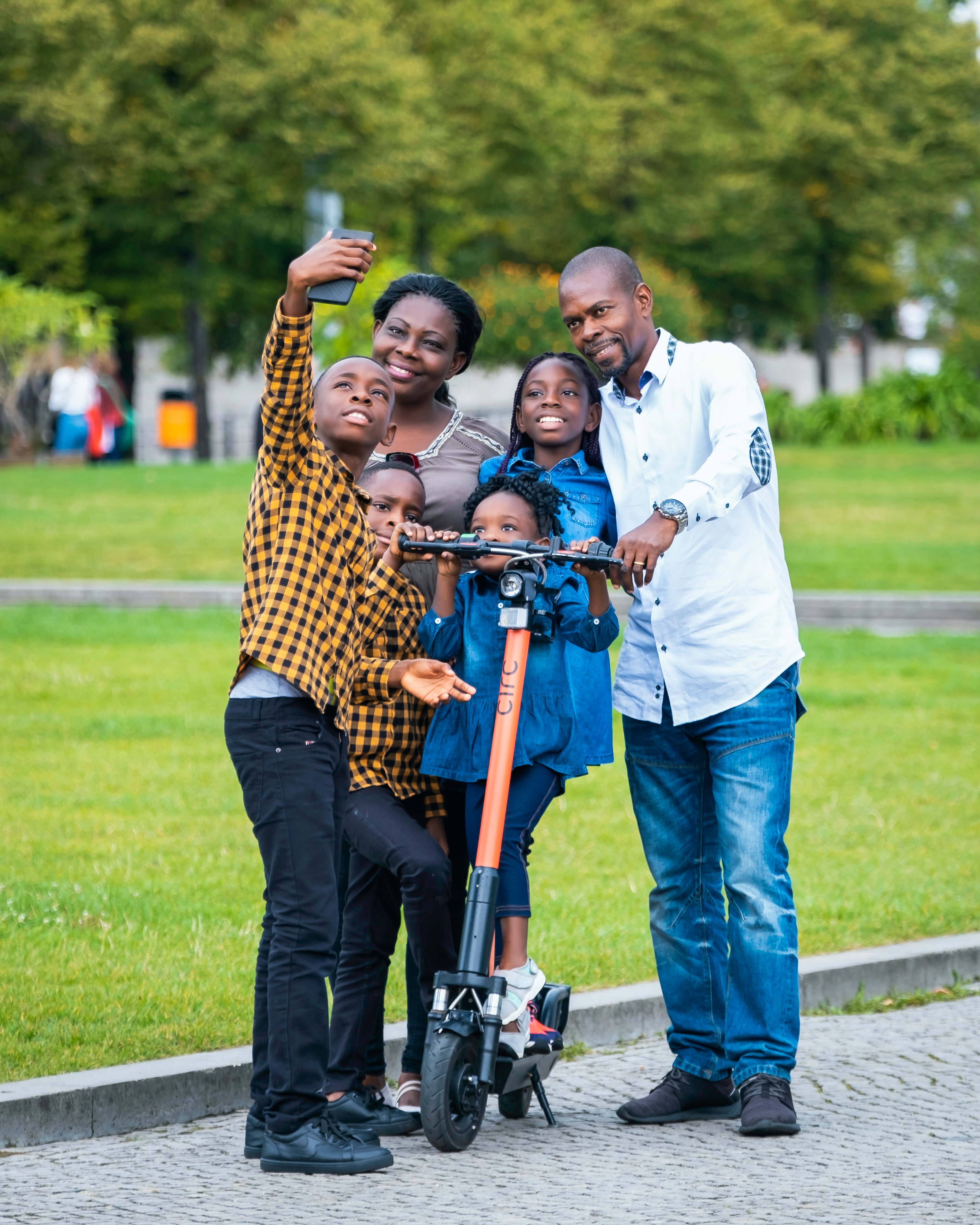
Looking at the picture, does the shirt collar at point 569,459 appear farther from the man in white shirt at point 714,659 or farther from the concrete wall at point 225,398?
the concrete wall at point 225,398

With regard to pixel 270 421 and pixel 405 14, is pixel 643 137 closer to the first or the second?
pixel 405 14

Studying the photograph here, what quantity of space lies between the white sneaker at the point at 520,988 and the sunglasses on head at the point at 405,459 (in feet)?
4.31

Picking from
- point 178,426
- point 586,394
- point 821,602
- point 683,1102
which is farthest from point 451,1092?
point 178,426

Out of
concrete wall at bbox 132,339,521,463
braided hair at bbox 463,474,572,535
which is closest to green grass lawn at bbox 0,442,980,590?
braided hair at bbox 463,474,572,535

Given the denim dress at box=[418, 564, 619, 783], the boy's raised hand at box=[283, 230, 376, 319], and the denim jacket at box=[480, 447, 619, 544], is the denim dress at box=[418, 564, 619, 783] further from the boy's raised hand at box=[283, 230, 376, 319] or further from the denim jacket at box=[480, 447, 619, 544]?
the boy's raised hand at box=[283, 230, 376, 319]

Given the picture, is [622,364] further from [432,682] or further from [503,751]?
[503,751]

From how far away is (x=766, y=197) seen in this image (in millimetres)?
45375

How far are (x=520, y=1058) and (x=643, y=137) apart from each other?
41.1m

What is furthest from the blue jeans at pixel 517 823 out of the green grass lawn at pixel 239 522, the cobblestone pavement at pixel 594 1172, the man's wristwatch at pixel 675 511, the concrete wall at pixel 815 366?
the concrete wall at pixel 815 366

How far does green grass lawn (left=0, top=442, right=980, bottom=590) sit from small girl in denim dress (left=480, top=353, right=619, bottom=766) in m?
12.9

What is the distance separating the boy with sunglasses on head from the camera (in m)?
4.28

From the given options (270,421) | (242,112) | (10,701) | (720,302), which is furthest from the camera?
(720,302)

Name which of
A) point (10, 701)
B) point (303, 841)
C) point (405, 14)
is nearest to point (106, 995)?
point (303, 841)

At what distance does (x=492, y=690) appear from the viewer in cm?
464
